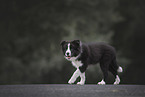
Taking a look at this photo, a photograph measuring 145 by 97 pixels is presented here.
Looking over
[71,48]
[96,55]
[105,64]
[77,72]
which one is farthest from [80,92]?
[105,64]

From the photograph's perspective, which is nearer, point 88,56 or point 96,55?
point 88,56

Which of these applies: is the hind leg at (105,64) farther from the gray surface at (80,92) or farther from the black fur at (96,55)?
the gray surface at (80,92)

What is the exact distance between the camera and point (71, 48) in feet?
30.2

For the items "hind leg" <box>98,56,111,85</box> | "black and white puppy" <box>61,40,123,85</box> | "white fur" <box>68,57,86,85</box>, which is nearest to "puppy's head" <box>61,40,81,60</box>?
"black and white puppy" <box>61,40,123,85</box>

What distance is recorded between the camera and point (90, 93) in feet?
26.2

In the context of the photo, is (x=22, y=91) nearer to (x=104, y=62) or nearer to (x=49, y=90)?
(x=49, y=90)

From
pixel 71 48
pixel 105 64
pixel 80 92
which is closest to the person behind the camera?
pixel 80 92

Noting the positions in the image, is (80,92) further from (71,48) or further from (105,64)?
(105,64)

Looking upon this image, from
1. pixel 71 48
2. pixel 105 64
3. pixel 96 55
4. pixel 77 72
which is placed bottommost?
pixel 77 72

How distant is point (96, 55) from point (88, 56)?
0.48 meters

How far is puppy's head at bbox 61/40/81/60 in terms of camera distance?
911 cm

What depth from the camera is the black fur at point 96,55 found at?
→ 937cm

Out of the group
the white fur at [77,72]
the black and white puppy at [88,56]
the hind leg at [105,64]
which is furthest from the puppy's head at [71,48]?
the hind leg at [105,64]

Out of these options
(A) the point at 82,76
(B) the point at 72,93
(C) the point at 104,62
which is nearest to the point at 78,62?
(A) the point at 82,76
